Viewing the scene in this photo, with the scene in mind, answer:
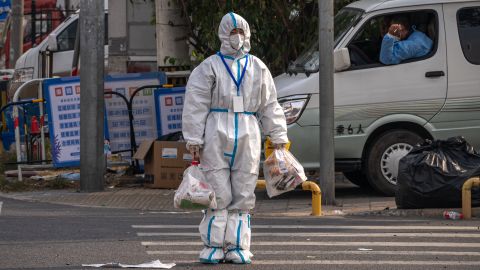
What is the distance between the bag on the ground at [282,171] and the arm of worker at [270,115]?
0.37ft

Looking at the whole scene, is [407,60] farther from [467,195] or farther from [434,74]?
[467,195]

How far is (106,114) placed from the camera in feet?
50.4

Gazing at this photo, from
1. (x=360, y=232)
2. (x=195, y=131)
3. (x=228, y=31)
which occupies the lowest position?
(x=360, y=232)

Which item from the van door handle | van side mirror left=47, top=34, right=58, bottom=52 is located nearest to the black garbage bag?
the van door handle

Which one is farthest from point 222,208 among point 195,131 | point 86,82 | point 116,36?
point 116,36

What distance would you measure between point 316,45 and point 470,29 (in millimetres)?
1801

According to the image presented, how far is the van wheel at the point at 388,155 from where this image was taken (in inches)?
502

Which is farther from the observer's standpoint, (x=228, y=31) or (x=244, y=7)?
(x=244, y=7)

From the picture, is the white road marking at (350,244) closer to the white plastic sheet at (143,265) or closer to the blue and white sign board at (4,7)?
the white plastic sheet at (143,265)

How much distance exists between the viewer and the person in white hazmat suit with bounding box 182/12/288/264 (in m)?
8.13

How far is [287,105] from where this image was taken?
1271 centimetres

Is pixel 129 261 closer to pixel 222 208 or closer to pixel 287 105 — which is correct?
pixel 222 208

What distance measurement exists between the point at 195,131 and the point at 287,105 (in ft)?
15.4

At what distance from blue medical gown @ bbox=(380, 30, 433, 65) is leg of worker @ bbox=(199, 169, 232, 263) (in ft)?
16.4
